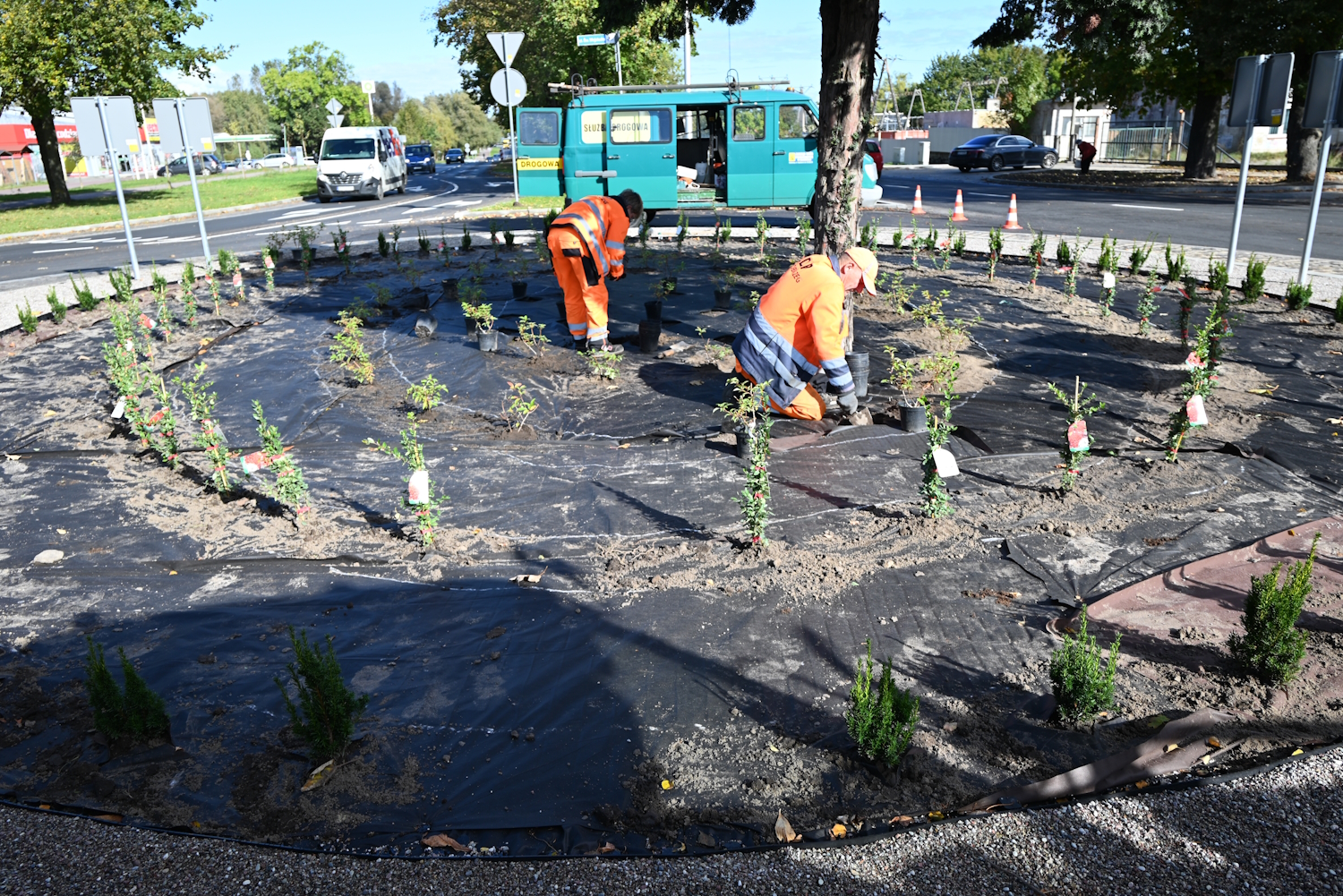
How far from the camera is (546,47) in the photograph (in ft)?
104

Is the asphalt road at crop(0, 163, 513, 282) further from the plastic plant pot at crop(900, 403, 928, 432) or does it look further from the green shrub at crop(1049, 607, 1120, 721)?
the green shrub at crop(1049, 607, 1120, 721)

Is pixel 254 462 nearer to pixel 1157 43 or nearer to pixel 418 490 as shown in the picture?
pixel 418 490

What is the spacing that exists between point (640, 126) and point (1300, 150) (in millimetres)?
19832

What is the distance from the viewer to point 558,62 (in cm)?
3061

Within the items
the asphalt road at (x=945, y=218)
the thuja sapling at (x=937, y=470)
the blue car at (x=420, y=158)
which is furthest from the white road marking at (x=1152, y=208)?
the blue car at (x=420, y=158)

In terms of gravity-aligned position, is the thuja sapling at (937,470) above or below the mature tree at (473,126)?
below

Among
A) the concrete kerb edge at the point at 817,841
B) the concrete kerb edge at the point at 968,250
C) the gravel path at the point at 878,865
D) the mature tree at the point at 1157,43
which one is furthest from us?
the mature tree at the point at 1157,43

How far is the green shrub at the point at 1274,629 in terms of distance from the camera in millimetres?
3332

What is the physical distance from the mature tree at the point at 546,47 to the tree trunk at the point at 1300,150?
1773 cm

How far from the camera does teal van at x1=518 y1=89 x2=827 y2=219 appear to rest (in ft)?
50.7

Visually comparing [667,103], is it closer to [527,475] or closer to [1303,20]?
[527,475]

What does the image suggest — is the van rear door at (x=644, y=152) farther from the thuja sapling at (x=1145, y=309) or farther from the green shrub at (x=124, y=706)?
the green shrub at (x=124, y=706)

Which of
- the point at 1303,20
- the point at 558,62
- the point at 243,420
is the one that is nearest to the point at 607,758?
the point at 243,420

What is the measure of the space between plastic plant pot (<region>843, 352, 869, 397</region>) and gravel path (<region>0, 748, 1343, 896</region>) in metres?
4.17
